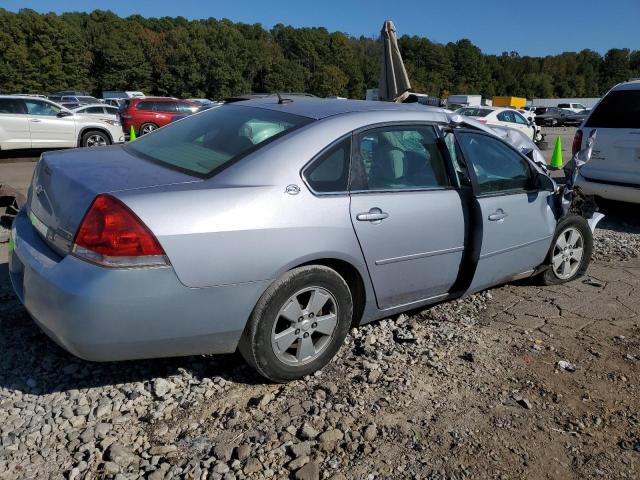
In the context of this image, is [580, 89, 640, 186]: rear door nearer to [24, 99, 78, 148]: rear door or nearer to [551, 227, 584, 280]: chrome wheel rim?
[551, 227, 584, 280]: chrome wheel rim


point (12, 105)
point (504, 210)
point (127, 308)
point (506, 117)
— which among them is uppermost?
point (12, 105)

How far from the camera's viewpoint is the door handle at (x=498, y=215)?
12.6 ft

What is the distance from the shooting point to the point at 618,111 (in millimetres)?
6969

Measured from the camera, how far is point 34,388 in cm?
292

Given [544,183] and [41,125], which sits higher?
[544,183]

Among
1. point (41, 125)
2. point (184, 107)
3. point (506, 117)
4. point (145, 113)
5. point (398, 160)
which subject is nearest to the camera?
point (398, 160)

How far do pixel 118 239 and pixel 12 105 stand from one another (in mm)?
12921

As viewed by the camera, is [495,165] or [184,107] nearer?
[495,165]

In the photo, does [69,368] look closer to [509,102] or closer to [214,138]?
[214,138]

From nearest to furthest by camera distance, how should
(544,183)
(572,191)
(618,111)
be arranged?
(544,183) < (572,191) < (618,111)

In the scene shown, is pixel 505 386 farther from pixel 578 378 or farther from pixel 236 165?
pixel 236 165

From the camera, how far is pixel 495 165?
407 cm

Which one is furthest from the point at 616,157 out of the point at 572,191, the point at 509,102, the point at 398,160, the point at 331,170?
the point at 509,102

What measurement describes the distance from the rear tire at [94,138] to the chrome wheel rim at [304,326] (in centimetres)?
1289
